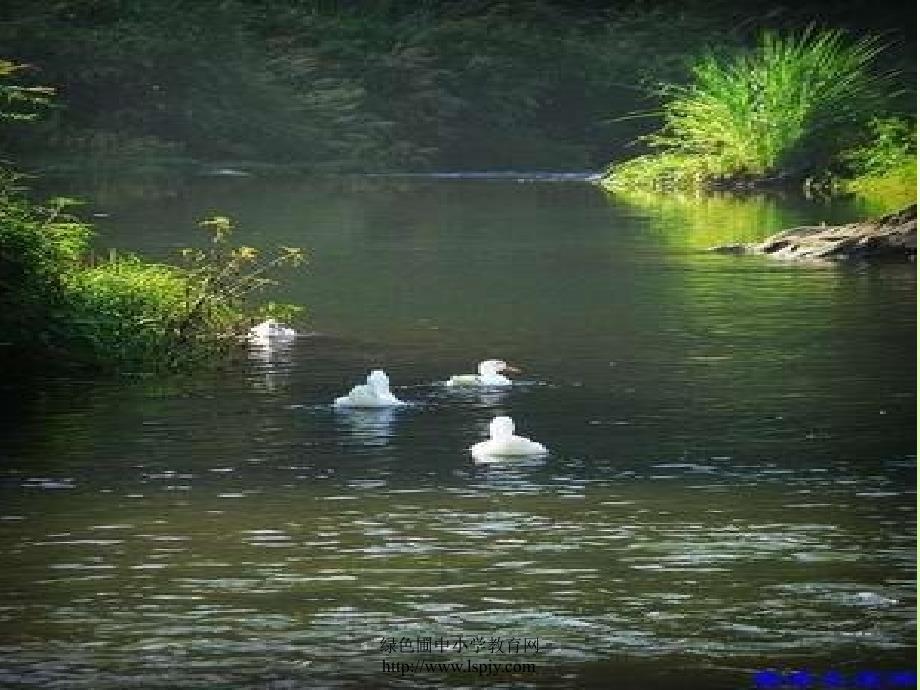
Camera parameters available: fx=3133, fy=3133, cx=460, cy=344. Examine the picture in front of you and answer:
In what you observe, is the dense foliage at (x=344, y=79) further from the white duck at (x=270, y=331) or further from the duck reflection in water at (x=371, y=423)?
the duck reflection in water at (x=371, y=423)

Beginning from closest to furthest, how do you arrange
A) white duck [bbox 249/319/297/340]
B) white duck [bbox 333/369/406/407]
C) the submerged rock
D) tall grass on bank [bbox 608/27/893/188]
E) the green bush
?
1. white duck [bbox 333/369/406/407]
2. white duck [bbox 249/319/297/340]
3. the submerged rock
4. the green bush
5. tall grass on bank [bbox 608/27/893/188]

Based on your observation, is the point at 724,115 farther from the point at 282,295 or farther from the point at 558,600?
the point at 558,600

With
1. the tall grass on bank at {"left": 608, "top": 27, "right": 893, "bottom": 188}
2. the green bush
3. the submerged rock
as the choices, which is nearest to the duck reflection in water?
the submerged rock

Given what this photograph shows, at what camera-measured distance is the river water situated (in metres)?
11.4

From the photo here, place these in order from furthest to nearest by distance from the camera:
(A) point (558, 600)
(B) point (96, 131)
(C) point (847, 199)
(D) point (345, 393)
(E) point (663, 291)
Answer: (B) point (96, 131)
(C) point (847, 199)
(E) point (663, 291)
(D) point (345, 393)
(A) point (558, 600)

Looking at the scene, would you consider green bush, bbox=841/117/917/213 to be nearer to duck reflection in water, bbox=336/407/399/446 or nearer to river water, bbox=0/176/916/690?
river water, bbox=0/176/916/690

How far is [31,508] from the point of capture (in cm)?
1471

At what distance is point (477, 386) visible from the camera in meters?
19.5

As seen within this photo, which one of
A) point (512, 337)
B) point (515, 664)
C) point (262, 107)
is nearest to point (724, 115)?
point (262, 107)

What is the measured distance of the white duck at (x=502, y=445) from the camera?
16.2 m

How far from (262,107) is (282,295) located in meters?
32.9

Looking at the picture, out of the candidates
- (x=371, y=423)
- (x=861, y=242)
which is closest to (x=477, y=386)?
(x=371, y=423)

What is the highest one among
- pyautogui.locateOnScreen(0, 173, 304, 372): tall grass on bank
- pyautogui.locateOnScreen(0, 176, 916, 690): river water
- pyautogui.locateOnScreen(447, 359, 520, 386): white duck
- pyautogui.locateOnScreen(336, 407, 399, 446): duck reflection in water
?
pyautogui.locateOnScreen(0, 173, 304, 372): tall grass on bank

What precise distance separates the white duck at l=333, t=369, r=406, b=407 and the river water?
0.50ft
